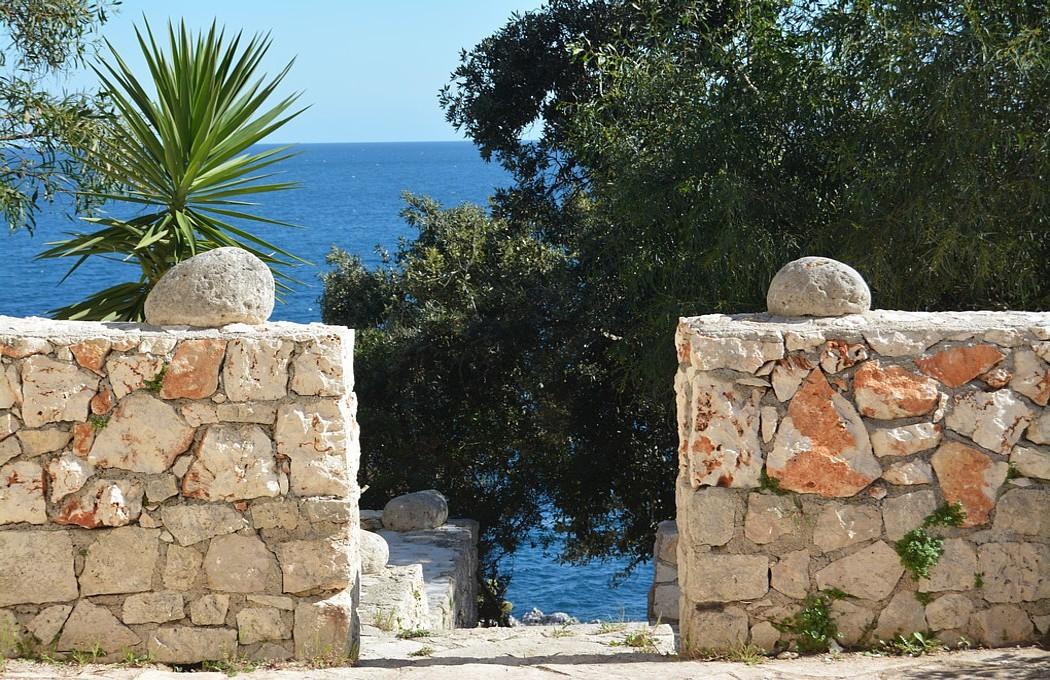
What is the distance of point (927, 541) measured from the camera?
4941mm

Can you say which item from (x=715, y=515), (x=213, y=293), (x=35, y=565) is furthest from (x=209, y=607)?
(x=715, y=515)

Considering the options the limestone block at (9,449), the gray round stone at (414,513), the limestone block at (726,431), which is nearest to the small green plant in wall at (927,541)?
the limestone block at (726,431)

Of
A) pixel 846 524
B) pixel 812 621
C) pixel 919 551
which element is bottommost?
pixel 812 621

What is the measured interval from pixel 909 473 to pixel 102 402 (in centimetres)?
378

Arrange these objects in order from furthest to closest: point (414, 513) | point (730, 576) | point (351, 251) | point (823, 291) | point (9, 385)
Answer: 1. point (351, 251)
2. point (414, 513)
3. point (823, 291)
4. point (730, 576)
5. point (9, 385)

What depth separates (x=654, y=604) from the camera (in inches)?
356

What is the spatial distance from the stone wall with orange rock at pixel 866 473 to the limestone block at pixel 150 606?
247cm

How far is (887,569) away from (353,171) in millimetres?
117836

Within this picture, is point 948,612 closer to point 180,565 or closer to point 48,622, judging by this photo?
point 180,565

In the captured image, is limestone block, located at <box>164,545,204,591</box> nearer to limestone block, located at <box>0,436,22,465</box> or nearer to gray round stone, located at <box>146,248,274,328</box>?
limestone block, located at <box>0,436,22,465</box>

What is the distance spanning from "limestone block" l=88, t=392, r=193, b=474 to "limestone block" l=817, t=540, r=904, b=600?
122 inches

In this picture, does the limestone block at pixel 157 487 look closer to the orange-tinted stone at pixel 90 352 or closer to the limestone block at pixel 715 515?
the orange-tinted stone at pixel 90 352

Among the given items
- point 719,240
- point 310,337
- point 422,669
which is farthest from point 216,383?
point 719,240

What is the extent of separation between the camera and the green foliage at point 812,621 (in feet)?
16.3
